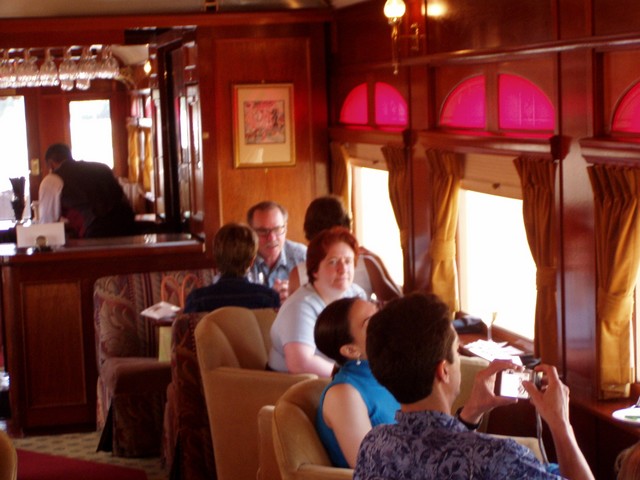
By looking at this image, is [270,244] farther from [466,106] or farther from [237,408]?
[237,408]

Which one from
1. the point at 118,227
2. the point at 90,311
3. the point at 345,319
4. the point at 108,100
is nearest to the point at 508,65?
the point at 345,319

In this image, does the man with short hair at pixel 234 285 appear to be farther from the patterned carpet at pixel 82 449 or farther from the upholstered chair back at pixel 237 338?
the patterned carpet at pixel 82 449

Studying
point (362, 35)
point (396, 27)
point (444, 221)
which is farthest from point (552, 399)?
point (362, 35)

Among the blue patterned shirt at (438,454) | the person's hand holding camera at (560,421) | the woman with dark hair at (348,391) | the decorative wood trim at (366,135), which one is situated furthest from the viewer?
the decorative wood trim at (366,135)

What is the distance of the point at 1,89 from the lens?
15.6 meters

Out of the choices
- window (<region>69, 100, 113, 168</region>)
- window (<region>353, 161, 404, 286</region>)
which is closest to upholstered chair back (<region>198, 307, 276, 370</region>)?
window (<region>353, 161, 404, 286</region>)

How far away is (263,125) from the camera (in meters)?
8.05

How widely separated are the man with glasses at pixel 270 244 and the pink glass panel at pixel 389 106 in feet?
3.34

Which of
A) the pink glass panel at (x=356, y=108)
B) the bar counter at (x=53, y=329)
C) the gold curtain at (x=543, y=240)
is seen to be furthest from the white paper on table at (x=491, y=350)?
the bar counter at (x=53, y=329)

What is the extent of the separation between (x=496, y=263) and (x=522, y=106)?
3.44ft

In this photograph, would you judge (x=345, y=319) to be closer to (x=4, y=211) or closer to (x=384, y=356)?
(x=384, y=356)

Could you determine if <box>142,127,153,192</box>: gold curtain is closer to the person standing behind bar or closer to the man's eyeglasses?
the person standing behind bar

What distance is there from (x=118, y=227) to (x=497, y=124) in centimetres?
513

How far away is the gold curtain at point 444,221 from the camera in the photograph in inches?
231
